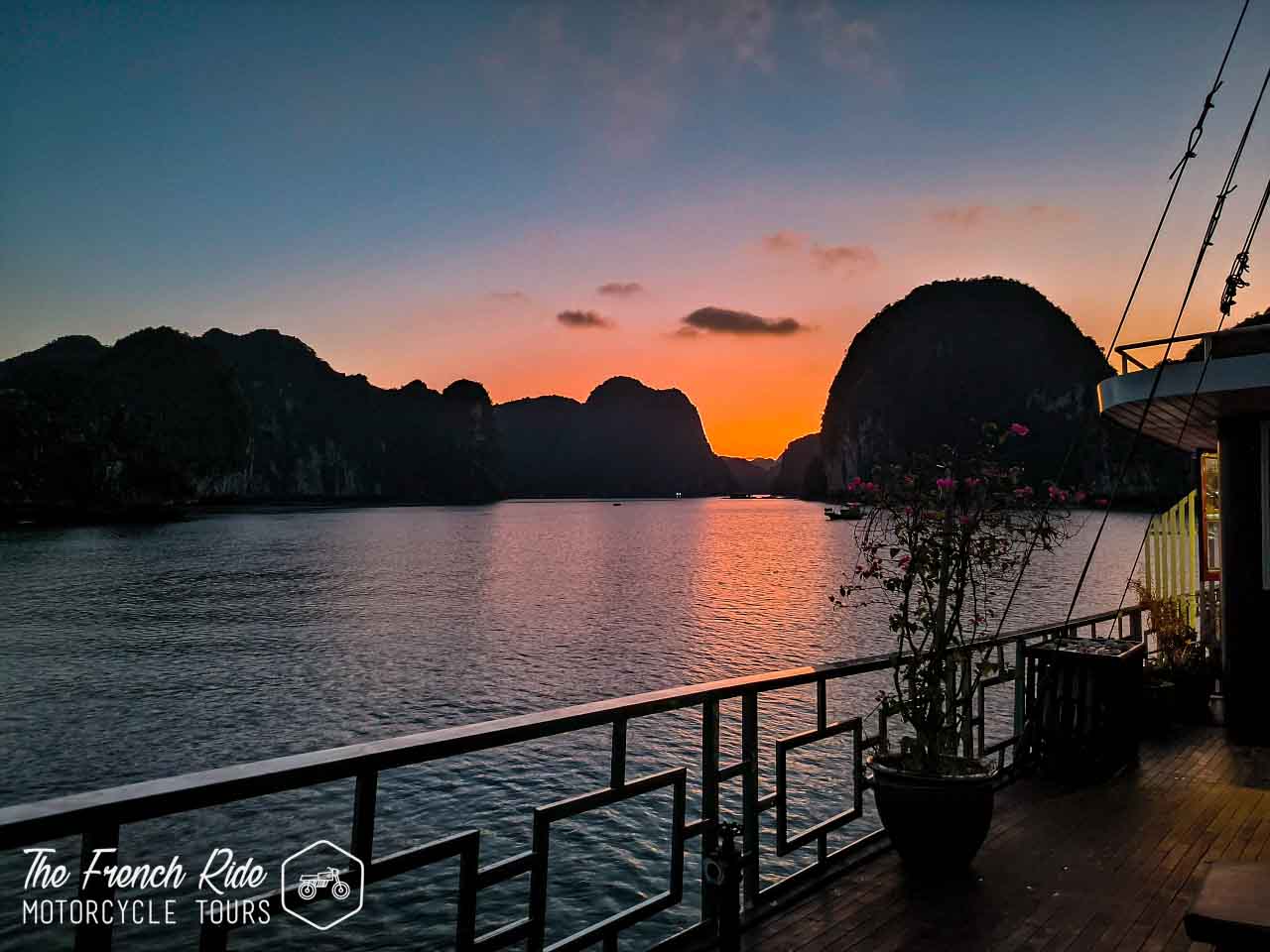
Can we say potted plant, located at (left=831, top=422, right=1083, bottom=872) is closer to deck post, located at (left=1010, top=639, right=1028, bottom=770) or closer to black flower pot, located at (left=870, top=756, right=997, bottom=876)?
black flower pot, located at (left=870, top=756, right=997, bottom=876)

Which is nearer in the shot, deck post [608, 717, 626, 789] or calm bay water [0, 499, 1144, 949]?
deck post [608, 717, 626, 789]

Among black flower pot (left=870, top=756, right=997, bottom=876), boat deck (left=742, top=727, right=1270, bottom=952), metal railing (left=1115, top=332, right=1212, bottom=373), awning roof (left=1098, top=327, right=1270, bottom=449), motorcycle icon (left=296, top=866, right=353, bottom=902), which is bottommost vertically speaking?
boat deck (left=742, top=727, right=1270, bottom=952)

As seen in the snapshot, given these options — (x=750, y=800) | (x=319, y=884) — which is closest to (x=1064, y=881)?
(x=750, y=800)

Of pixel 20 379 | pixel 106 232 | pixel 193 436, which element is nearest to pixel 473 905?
pixel 106 232

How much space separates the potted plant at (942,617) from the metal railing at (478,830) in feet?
0.82

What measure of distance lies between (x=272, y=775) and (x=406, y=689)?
2008cm

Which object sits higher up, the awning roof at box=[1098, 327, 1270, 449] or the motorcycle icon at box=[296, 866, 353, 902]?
the awning roof at box=[1098, 327, 1270, 449]

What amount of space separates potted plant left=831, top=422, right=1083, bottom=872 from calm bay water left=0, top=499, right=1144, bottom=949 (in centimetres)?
469

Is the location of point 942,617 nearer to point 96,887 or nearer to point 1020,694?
point 1020,694

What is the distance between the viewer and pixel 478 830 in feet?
8.38

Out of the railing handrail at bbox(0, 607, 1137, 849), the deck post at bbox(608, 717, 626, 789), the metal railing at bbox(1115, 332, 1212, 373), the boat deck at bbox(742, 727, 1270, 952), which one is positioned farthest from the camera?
the metal railing at bbox(1115, 332, 1212, 373)

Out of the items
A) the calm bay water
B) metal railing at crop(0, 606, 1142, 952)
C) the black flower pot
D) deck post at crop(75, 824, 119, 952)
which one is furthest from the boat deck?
the calm bay water

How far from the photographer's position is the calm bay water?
9.75m

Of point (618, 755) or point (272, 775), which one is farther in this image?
point (618, 755)
